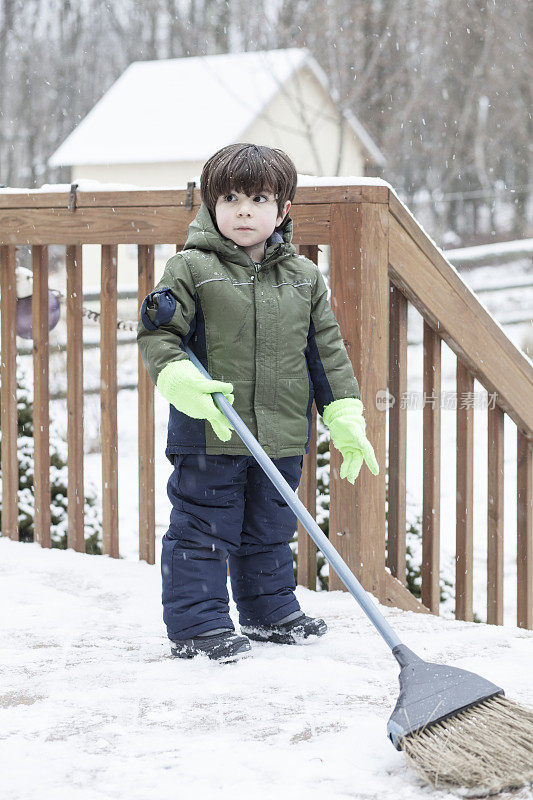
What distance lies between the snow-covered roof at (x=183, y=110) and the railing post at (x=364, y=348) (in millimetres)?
12887

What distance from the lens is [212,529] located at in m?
2.47

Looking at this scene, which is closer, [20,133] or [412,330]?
[412,330]

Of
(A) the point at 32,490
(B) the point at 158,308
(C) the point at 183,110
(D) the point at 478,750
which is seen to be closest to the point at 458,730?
(D) the point at 478,750

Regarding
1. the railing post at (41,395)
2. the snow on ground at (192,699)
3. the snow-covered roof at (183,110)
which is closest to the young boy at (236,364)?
the snow on ground at (192,699)

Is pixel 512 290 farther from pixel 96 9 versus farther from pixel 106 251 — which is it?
pixel 96 9

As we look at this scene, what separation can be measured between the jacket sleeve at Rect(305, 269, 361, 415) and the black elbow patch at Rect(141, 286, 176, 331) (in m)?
0.41

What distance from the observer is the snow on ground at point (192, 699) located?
174cm

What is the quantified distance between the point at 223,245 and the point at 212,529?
2.41 feet

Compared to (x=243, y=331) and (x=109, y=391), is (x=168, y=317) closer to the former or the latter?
(x=243, y=331)

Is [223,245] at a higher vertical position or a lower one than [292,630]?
higher

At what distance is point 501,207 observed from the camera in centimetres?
2594

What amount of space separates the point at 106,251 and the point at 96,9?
74.6 feet

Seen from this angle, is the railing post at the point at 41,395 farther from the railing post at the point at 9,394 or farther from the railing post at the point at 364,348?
the railing post at the point at 364,348

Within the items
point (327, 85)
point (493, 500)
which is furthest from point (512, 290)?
point (493, 500)
